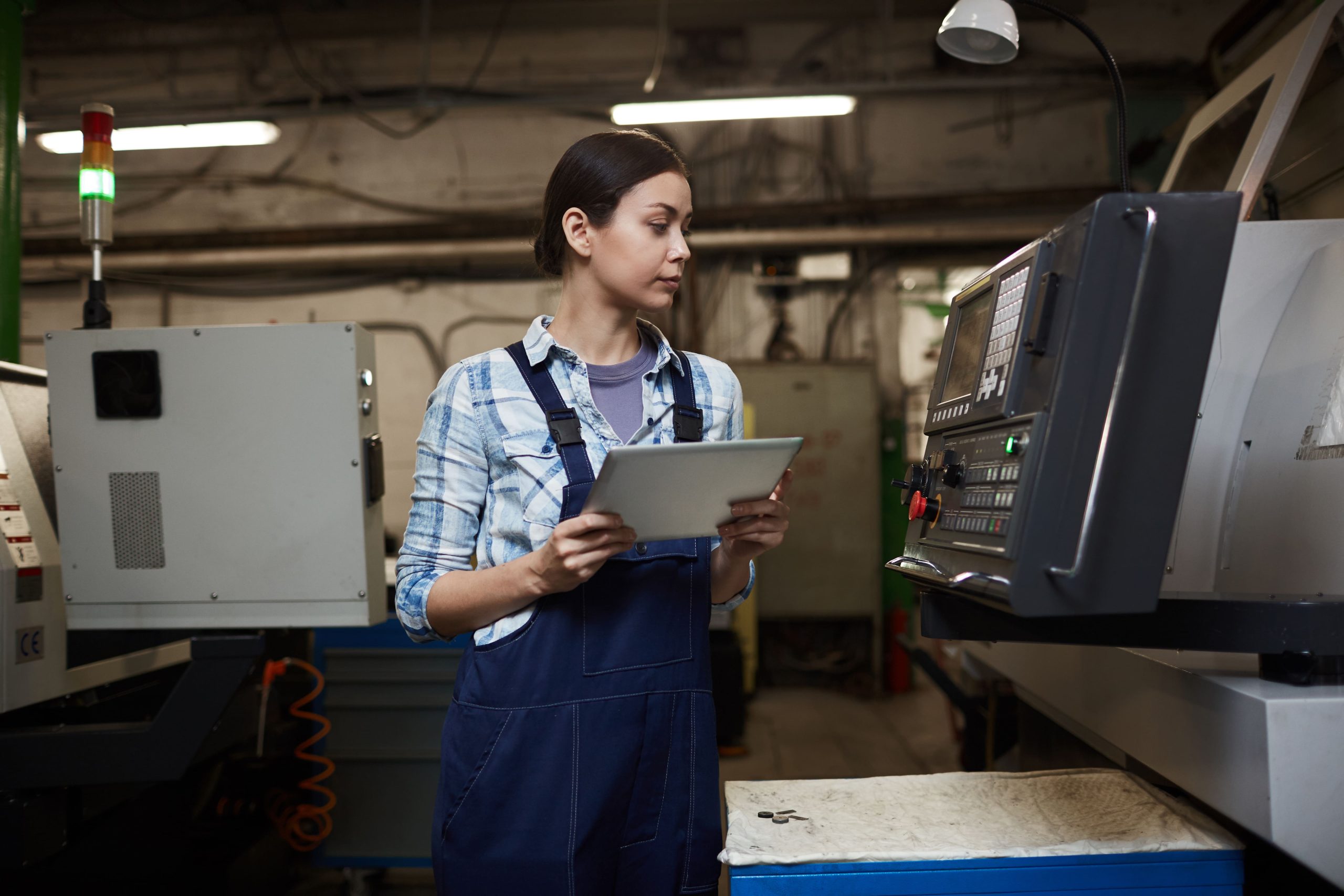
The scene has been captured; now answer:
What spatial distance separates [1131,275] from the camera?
75 cm

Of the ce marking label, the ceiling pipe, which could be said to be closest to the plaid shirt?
the ce marking label

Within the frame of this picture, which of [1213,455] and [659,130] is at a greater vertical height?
[659,130]

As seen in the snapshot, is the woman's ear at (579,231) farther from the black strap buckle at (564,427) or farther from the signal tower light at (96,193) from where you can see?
the signal tower light at (96,193)

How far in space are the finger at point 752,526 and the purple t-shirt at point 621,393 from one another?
179 millimetres

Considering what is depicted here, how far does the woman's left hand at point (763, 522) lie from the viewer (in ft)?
3.11

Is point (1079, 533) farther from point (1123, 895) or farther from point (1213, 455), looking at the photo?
point (1213, 455)

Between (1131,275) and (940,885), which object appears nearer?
(1131,275)

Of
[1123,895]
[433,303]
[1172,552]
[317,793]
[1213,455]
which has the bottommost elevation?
[317,793]

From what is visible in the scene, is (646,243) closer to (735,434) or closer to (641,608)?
(735,434)

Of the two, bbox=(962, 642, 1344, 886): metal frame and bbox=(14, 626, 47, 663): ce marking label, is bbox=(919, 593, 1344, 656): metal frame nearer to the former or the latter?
bbox=(962, 642, 1344, 886): metal frame

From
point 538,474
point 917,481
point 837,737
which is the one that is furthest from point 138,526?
point 837,737

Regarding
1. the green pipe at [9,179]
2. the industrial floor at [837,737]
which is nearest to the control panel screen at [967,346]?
the green pipe at [9,179]

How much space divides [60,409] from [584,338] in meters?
1.17

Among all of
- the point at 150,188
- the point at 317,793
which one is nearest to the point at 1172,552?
the point at 317,793
